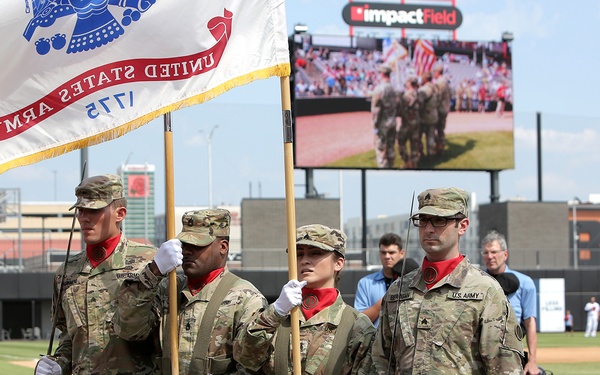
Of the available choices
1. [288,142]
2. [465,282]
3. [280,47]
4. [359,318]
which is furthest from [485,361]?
[280,47]

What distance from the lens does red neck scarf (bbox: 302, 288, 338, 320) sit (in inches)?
249

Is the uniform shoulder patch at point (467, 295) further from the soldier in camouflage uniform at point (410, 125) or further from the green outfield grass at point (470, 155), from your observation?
the soldier in camouflage uniform at point (410, 125)

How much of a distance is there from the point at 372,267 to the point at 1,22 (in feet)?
109

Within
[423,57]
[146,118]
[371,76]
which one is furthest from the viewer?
[423,57]

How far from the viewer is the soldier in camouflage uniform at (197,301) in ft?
20.7

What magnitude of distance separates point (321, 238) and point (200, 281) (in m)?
0.80

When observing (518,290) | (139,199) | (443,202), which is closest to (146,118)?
(443,202)

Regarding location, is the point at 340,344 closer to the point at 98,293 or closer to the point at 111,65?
the point at 98,293

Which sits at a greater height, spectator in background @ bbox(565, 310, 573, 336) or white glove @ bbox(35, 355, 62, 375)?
white glove @ bbox(35, 355, 62, 375)

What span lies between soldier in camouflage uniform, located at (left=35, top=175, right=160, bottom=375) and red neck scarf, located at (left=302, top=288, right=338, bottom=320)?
42.3 inches

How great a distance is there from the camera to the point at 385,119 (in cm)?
4112

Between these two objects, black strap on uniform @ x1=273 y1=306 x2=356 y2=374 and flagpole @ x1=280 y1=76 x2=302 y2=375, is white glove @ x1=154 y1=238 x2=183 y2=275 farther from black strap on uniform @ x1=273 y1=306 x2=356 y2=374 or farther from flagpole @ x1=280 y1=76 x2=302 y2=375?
black strap on uniform @ x1=273 y1=306 x2=356 y2=374

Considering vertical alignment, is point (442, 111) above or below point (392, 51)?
below

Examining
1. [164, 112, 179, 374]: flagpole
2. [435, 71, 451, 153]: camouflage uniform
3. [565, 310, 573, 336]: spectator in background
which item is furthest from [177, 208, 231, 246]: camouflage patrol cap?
[435, 71, 451, 153]: camouflage uniform
